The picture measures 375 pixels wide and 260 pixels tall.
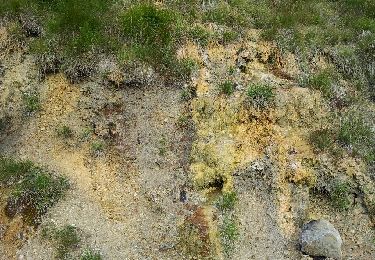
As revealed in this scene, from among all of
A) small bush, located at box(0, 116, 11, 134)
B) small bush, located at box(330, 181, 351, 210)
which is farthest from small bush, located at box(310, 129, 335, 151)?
small bush, located at box(0, 116, 11, 134)

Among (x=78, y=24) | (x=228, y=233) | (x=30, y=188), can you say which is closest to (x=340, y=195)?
(x=228, y=233)

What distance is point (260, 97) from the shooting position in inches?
526

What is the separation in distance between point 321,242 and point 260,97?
4.22 metres

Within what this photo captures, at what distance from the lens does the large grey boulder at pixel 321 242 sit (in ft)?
37.3

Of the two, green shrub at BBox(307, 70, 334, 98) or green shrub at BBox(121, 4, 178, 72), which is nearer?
green shrub at BBox(307, 70, 334, 98)

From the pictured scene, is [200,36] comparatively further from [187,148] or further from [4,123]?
[4,123]

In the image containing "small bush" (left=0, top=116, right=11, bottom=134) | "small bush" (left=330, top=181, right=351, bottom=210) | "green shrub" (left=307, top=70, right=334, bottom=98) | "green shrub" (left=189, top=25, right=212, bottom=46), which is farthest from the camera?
"green shrub" (left=189, top=25, right=212, bottom=46)

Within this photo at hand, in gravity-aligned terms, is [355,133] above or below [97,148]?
above

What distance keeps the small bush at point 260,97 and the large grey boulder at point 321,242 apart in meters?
3.60

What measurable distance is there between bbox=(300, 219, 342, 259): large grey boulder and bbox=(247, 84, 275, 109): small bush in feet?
11.8

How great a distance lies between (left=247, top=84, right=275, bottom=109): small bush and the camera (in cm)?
1332

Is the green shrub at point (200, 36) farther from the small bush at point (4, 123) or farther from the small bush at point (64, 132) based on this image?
the small bush at point (4, 123)

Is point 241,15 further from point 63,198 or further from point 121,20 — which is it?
point 63,198

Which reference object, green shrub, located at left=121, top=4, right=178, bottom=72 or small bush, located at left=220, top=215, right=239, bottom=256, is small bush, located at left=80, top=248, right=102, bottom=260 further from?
green shrub, located at left=121, top=4, right=178, bottom=72
